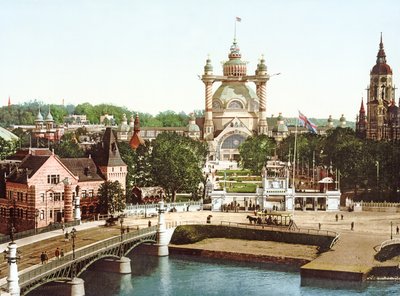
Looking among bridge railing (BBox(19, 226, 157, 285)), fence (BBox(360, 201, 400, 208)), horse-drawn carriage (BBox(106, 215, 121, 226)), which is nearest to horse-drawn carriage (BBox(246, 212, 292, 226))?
bridge railing (BBox(19, 226, 157, 285))

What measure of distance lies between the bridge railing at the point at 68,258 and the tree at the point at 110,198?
15.0 metres

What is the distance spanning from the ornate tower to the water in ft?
371

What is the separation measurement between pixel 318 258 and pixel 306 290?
8818 mm

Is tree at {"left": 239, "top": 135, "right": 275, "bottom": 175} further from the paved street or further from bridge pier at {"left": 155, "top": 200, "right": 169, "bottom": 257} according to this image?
bridge pier at {"left": 155, "top": 200, "right": 169, "bottom": 257}

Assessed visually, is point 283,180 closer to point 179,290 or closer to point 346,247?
point 346,247

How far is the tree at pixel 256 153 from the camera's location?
16461cm

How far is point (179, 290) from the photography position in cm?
7550

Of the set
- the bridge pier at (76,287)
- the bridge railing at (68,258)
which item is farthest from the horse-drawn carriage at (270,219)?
the bridge pier at (76,287)

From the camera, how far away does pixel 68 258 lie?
71562mm

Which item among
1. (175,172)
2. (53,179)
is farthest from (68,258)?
(175,172)

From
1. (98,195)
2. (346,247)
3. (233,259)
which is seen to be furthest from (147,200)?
(346,247)

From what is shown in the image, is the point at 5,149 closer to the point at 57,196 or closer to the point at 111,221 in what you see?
the point at 57,196

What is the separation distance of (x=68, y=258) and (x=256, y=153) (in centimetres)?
10097

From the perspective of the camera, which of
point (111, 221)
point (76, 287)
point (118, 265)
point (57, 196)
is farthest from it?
point (57, 196)
